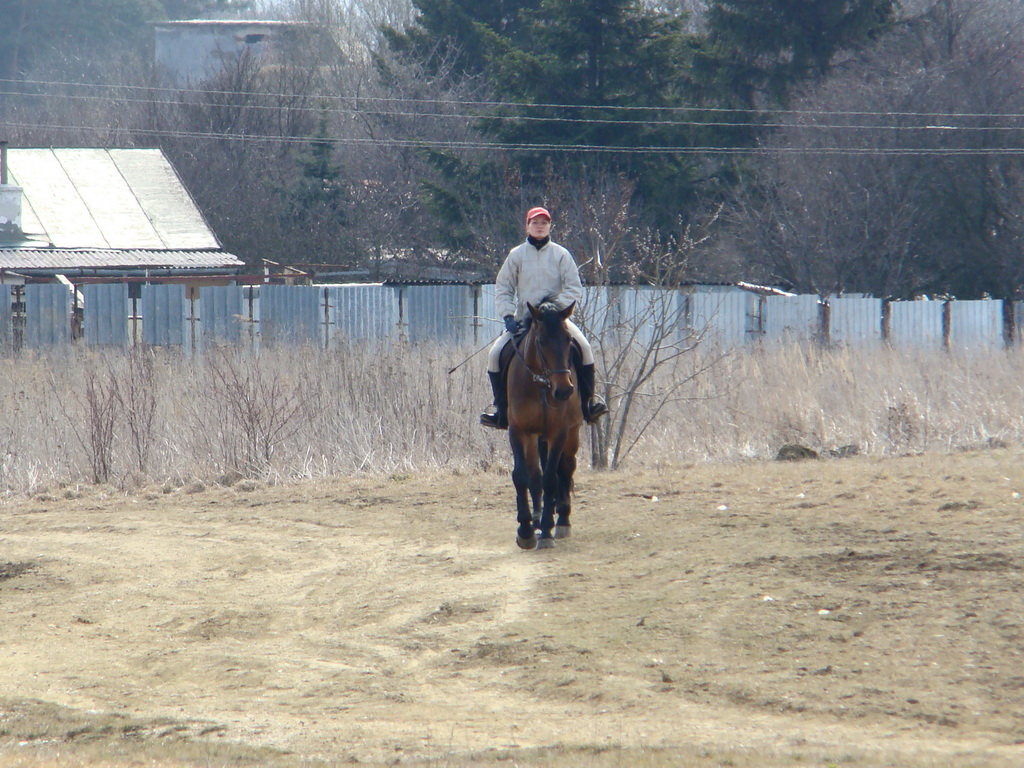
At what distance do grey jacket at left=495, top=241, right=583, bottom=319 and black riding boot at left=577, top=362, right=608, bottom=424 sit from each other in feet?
1.83

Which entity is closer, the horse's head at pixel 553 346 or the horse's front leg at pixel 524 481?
the horse's head at pixel 553 346

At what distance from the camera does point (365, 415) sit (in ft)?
45.6

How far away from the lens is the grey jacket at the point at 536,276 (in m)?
8.73

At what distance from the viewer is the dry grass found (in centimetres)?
1302

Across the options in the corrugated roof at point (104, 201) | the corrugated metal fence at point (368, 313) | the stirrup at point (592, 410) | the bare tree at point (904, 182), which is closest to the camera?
the stirrup at point (592, 410)

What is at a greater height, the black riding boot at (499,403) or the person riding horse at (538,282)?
the person riding horse at (538,282)

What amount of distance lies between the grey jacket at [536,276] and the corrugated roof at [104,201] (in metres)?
25.5

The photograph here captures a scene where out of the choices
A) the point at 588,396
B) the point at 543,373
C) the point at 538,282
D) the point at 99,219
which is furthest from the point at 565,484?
A: the point at 99,219

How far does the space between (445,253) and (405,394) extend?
26.6 meters

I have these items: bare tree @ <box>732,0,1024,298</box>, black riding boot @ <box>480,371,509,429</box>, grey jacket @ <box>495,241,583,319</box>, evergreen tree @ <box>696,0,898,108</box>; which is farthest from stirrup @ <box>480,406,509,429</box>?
evergreen tree @ <box>696,0,898,108</box>

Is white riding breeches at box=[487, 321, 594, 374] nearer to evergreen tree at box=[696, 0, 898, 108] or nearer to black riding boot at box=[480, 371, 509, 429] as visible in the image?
black riding boot at box=[480, 371, 509, 429]

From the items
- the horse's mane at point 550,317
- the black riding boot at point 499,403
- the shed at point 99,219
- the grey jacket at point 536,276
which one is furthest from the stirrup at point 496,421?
the shed at point 99,219

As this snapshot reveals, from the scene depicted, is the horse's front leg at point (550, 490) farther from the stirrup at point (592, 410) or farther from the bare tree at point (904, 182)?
the bare tree at point (904, 182)

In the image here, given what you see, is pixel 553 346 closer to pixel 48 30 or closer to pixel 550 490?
pixel 550 490
